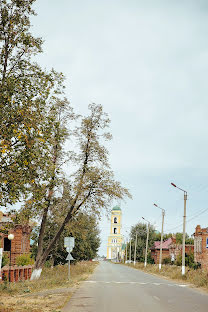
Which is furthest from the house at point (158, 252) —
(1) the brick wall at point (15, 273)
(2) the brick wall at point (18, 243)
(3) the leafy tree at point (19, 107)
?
(3) the leafy tree at point (19, 107)

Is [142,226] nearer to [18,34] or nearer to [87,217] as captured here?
[87,217]

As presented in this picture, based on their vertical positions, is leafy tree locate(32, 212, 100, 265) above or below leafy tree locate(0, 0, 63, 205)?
below

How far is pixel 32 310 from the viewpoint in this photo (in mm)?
11336

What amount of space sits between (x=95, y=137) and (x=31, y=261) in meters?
17.0

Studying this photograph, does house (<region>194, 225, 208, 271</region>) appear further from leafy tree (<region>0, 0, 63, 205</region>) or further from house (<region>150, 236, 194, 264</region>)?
leafy tree (<region>0, 0, 63, 205</region>)

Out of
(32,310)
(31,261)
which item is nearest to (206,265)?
(31,261)

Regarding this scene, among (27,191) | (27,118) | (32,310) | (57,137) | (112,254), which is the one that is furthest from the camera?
(112,254)

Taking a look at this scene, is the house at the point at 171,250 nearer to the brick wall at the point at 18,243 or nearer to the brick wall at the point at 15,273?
the brick wall at the point at 18,243

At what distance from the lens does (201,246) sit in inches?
2301

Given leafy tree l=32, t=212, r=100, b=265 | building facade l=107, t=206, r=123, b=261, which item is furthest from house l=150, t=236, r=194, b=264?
building facade l=107, t=206, r=123, b=261

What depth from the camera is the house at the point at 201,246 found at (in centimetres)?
5588

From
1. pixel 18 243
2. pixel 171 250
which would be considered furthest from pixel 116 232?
pixel 18 243

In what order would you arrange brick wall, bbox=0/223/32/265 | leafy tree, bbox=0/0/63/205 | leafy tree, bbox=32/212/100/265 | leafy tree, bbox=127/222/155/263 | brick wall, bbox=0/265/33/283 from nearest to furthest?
1. leafy tree, bbox=0/0/63/205
2. brick wall, bbox=0/265/33/283
3. leafy tree, bbox=32/212/100/265
4. brick wall, bbox=0/223/32/265
5. leafy tree, bbox=127/222/155/263

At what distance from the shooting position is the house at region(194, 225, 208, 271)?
55881 mm
